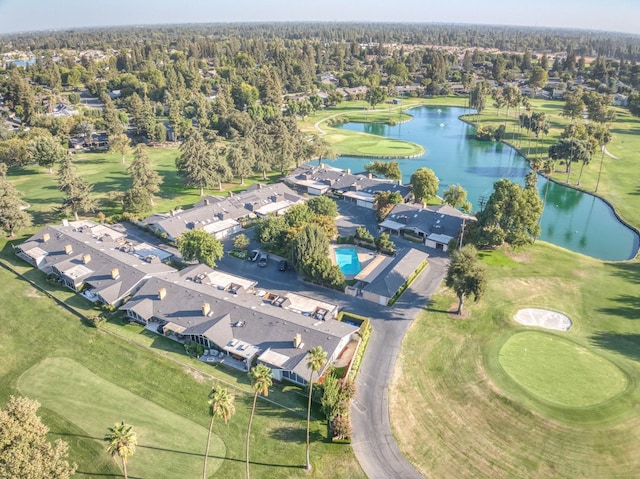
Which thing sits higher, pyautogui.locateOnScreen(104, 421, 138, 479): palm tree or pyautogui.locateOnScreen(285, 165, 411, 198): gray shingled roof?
pyautogui.locateOnScreen(104, 421, 138, 479): palm tree

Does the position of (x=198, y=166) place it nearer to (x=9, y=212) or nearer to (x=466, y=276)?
(x=9, y=212)

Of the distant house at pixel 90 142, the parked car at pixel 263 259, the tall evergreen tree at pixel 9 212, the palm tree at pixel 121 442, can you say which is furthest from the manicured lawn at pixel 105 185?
the palm tree at pixel 121 442

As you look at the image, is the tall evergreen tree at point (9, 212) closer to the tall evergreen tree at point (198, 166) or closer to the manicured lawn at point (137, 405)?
the manicured lawn at point (137, 405)

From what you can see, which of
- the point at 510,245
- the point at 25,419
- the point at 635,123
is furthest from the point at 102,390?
the point at 635,123

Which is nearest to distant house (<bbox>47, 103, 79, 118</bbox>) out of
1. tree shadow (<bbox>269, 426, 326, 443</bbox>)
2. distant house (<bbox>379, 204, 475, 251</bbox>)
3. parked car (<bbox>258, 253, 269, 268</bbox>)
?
parked car (<bbox>258, 253, 269, 268</bbox>)

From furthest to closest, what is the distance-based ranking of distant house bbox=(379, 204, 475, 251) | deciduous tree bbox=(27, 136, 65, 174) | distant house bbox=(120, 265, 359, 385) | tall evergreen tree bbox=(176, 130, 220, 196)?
deciduous tree bbox=(27, 136, 65, 174) < tall evergreen tree bbox=(176, 130, 220, 196) < distant house bbox=(379, 204, 475, 251) < distant house bbox=(120, 265, 359, 385)

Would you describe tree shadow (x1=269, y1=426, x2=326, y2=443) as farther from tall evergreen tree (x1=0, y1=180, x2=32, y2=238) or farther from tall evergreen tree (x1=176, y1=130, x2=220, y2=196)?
tall evergreen tree (x1=176, y1=130, x2=220, y2=196)

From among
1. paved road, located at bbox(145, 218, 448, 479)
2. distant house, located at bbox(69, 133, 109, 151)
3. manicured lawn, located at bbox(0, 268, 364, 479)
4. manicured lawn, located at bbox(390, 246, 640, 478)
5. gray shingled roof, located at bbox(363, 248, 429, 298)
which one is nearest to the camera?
manicured lawn, located at bbox(0, 268, 364, 479)
